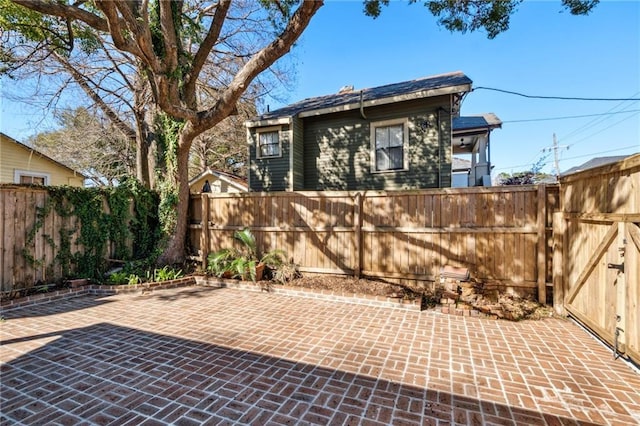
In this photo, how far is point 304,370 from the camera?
2.76 m

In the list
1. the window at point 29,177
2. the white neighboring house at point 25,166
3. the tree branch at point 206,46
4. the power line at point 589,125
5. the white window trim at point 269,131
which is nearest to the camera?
the tree branch at point 206,46

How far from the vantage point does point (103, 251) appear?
646 cm

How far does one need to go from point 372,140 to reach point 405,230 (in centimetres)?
395

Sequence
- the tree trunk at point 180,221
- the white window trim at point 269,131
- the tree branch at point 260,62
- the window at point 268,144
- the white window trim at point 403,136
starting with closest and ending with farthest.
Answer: the tree branch at point 260,62 → the tree trunk at point 180,221 → the white window trim at point 403,136 → the white window trim at point 269,131 → the window at point 268,144

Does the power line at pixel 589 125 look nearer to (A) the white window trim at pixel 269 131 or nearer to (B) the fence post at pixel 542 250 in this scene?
(B) the fence post at pixel 542 250

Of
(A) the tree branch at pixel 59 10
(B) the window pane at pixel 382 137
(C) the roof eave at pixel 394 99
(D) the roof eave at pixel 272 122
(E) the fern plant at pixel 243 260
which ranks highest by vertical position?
(A) the tree branch at pixel 59 10

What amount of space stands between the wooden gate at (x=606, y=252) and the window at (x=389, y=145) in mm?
4343

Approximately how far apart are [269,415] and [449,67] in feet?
35.6

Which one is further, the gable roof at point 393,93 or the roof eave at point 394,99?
the gable roof at point 393,93

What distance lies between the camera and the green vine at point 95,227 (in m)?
5.64

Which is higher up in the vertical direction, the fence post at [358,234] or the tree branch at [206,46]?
the tree branch at [206,46]

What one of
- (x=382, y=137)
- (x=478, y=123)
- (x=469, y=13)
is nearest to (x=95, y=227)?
(x=382, y=137)

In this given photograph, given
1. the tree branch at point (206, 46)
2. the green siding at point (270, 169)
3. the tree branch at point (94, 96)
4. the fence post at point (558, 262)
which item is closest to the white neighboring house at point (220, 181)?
the tree branch at point (94, 96)

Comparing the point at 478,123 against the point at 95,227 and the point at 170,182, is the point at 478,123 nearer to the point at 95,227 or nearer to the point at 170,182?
the point at 170,182
